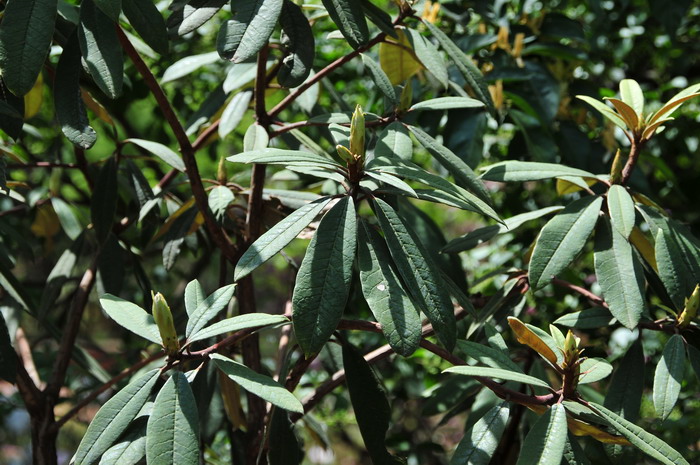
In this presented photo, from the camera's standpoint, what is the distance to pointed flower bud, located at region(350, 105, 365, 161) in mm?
788

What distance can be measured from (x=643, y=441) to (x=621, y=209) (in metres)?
0.29

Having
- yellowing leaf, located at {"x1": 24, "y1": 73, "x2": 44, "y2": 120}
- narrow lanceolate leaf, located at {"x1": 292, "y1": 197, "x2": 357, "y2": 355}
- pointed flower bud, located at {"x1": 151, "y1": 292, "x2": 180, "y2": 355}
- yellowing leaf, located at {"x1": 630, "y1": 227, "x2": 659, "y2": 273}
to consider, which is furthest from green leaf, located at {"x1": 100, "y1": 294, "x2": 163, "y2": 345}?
yellowing leaf, located at {"x1": 630, "y1": 227, "x2": 659, "y2": 273}

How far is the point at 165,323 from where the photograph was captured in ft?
2.51

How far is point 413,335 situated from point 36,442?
61 centimetres

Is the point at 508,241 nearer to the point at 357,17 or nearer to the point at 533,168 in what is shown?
the point at 533,168

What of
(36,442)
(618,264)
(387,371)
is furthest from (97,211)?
(387,371)

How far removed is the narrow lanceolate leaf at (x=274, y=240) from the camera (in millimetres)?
749

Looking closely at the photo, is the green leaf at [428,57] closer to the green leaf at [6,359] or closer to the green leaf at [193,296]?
the green leaf at [193,296]

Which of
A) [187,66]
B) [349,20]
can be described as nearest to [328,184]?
[187,66]

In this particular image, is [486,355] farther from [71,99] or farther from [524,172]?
[71,99]

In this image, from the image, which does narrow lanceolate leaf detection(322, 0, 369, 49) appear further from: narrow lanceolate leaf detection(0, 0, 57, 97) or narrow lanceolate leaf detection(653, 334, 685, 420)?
narrow lanceolate leaf detection(653, 334, 685, 420)

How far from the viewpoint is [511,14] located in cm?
173

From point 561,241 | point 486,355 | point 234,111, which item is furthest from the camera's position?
point 234,111

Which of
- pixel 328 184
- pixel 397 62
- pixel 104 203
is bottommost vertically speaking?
pixel 328 184
